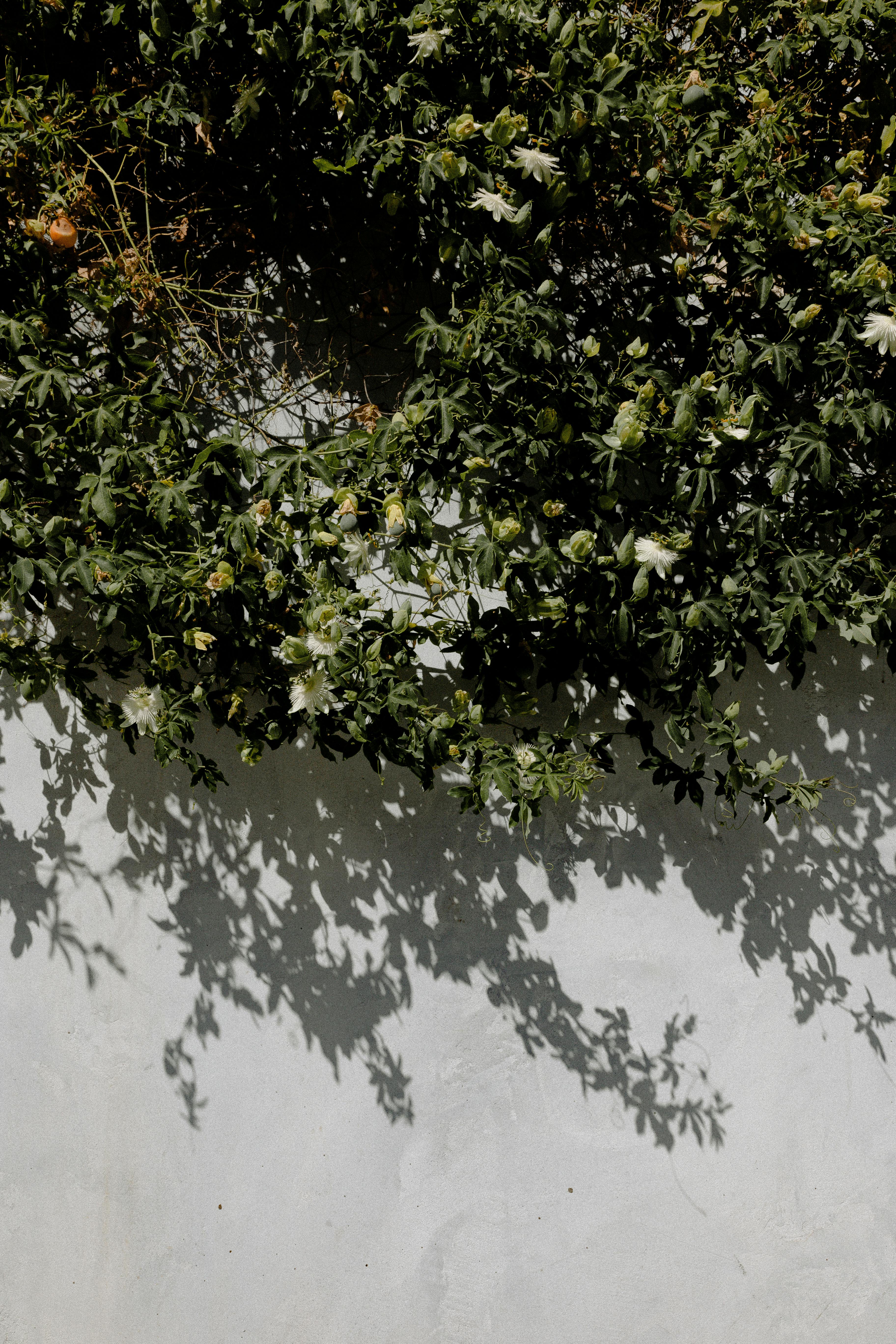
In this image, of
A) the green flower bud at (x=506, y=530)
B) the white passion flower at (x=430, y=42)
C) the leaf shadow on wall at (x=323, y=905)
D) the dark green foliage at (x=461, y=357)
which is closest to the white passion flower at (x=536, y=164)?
the dark green foliage at (x=461, y=357)

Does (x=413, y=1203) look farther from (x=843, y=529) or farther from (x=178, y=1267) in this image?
(x=843, y=529)

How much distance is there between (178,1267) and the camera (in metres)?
2.23

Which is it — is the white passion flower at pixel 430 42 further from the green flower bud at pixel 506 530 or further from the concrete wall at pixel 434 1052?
the concrete wall at pixel 434 1052

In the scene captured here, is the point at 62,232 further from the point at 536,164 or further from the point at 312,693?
the point at 312,693

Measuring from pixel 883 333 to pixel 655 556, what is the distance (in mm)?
602

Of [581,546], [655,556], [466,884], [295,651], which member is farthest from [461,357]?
[466,884]

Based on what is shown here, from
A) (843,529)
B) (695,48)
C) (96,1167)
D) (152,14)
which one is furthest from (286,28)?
(96,1167)

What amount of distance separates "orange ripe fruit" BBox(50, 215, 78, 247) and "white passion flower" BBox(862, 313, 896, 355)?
1.66 metres

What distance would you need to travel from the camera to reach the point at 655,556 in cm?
183

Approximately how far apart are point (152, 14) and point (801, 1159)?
2851 millimetres

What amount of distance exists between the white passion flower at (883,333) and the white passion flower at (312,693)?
1248 mm

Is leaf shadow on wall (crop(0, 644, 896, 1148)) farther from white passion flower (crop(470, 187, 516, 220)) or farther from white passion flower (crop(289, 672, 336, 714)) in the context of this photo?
white passion flower (crop(470, 187, 516, 220))

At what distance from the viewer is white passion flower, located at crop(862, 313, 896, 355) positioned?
1787 mm

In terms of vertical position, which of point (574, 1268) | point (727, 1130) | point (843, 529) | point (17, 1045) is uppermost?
point (843, 529)
